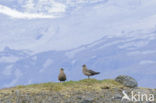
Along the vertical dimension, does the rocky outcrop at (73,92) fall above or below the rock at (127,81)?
below

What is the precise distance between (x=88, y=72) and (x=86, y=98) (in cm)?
554

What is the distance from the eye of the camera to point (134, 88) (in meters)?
27.7

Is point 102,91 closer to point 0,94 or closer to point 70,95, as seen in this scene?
point 70,95

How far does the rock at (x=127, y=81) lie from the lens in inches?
1096

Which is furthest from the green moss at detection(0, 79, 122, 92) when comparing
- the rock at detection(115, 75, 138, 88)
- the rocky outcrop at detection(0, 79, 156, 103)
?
the rock at detection(115, 75, 138, 88)

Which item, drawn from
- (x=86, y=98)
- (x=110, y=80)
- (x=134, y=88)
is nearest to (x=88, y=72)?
(x=110, y=80)

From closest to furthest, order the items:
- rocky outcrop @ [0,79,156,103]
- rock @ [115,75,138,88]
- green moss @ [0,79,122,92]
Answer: rocky outcrop @ [0,79,156,103]
green moss @ [0,79,122,92]
rock @ [115,75,138,88]

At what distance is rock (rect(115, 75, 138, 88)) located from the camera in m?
27.8

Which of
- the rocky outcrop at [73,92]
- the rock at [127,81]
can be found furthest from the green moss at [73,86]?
the rock at [127,81]

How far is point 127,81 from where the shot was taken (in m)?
28.0

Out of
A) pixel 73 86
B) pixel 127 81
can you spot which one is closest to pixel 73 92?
pixel 73 86

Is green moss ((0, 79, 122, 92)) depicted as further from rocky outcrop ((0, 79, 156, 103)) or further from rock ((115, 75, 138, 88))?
rock ((115, 75, 138, 88))

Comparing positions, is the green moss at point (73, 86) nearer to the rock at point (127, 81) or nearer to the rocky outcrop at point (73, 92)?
the rocky outcrop at point (73, 92)

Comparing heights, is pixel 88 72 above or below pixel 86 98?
above
